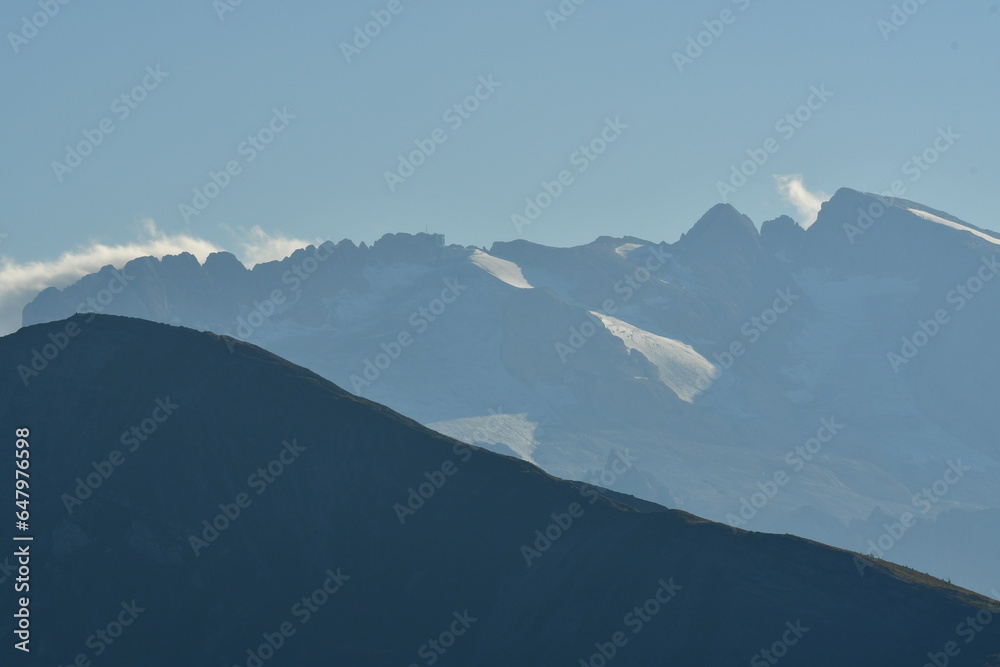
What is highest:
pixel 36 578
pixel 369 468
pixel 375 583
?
pixel 369 468

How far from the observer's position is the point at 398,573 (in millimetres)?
182750

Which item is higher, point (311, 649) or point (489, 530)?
point (489, 530)

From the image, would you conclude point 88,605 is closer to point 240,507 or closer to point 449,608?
point 240,507

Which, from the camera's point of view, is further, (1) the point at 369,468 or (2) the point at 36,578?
(1) the point at 369,468

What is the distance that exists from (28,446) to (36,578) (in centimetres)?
2362

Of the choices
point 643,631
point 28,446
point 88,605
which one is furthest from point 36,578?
point 643,631

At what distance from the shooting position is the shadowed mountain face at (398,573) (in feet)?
536

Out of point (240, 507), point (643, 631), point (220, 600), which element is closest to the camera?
point (643, 631)

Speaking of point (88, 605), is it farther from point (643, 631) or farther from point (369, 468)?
point (643, 631)

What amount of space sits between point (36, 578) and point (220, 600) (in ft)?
81.5

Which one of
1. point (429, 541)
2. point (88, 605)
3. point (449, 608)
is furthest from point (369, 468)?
point (88, 605)

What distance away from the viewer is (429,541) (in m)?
187

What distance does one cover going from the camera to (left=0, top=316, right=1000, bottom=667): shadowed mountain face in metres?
163

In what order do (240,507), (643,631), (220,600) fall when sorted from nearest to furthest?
1. (643,631)
2. (220,600)
3. (240,507)
